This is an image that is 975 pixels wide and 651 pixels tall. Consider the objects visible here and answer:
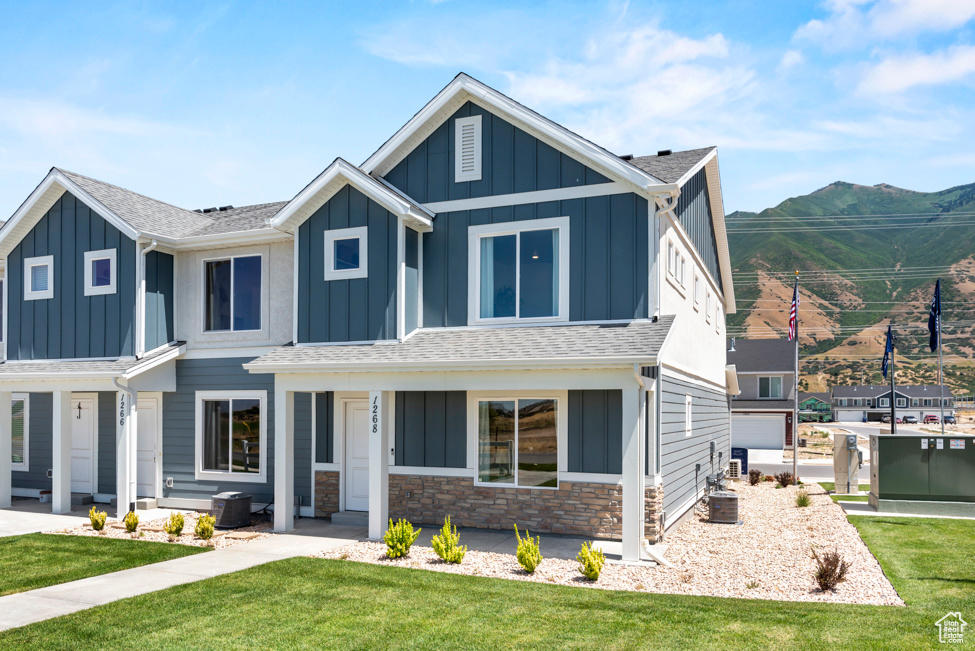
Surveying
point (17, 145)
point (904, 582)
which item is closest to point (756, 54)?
point (904, 582)

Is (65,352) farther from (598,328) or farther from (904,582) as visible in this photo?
(904,582)

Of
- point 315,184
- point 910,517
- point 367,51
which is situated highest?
point 367,51

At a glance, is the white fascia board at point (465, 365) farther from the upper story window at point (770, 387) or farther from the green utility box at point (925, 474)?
the upper story window at point (770, 387)

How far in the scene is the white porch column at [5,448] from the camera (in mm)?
16016

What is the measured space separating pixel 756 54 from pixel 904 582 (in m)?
11.3

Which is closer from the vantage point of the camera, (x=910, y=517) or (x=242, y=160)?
(x=910, y=517)

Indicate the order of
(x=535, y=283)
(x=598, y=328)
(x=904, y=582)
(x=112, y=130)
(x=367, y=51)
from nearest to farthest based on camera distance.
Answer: (x=904, y=582) < (x=598, y=328) < (x=535, y=283) < (x=367, y=51) < (x=112, y=130)

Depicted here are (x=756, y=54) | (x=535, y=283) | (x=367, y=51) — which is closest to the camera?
(x=535, y=283)

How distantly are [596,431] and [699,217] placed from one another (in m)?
7.65

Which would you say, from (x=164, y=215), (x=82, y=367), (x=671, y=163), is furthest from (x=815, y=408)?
(x=82, y=367)

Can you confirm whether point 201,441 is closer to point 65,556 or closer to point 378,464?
point 65,556

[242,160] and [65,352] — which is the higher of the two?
[242,160]

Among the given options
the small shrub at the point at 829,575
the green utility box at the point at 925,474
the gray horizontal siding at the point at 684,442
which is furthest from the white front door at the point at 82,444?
the green utility box at the point at 925,474

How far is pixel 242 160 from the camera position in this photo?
18297mm
